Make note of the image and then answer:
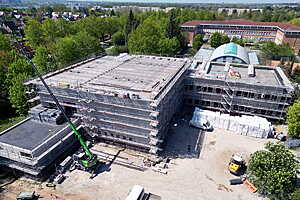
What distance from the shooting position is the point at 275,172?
90.0 ft

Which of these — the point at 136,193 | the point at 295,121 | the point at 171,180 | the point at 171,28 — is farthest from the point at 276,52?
the point at 136,193

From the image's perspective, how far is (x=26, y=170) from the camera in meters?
32.0

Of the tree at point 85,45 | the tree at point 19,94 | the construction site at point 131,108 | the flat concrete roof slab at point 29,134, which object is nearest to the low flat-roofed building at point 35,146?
the flat concrete roof slab at point 29,134

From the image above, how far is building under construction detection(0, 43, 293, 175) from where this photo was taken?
33.9 meters

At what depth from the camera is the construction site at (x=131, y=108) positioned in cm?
3388

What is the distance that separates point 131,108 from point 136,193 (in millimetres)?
13027

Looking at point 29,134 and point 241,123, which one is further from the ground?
point 29,134

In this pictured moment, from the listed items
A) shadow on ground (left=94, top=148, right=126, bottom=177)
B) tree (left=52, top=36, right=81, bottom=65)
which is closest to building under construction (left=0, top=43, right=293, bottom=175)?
shadow on ground (left=94, top=148, right=126, bottom=177)

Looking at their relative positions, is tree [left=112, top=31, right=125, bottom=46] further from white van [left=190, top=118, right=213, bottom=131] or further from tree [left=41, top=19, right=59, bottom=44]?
white van [left=190, top=118, right=213, bottom=131]

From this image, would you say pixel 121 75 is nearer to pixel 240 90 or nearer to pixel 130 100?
pixel 130 100

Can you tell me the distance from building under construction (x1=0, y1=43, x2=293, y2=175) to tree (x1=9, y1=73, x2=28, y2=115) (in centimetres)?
536

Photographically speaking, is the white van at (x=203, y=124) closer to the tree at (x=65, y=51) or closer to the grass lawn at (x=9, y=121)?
the grass lawn at (x=9, y=121)

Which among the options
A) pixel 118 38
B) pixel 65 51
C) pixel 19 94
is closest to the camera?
pixel 19 94

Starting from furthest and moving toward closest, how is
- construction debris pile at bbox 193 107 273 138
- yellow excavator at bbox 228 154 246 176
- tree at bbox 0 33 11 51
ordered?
tree at bbox 0 33 11 51
construction debris pile at bbox 193 107 273 138
yellow excavator at bbox 228 154 246 176
